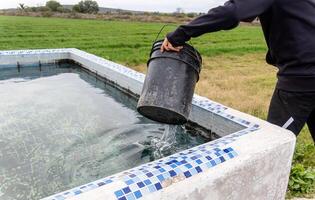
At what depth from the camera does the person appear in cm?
191

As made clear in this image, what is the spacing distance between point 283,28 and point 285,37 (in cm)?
6

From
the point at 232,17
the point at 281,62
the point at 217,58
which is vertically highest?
the point at 232,17

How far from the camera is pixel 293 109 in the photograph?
2.19 metres

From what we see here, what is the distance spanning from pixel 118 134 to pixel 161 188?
185 centimetres

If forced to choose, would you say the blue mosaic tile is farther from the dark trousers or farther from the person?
the person

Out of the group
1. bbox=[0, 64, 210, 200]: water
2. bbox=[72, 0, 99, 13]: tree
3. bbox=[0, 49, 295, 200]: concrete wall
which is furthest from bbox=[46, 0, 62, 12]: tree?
bbox=[0, 49, 295, 200]: concrete wall

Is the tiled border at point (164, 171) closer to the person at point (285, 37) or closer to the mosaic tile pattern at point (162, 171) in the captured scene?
the mosaic tile pattern at point (162, 171)

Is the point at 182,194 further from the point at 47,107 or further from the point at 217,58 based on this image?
the point at 217,58

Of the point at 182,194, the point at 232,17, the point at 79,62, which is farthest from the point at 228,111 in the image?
the point at 79,62

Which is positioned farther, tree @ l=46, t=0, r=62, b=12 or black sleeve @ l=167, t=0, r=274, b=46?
tree @ l=46, t=0, r=62, b=12

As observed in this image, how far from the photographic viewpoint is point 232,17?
189 cm

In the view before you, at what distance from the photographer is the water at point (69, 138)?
270cm

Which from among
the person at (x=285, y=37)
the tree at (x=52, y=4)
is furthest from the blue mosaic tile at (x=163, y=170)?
the tree at (x=52, y=4)

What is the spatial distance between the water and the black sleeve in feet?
4.53
